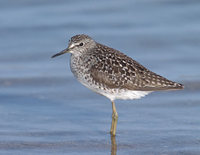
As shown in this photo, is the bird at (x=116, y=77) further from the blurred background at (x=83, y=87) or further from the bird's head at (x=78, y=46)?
the blurred background at (x=83, y=87)

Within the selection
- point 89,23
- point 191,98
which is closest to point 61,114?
point 191,98

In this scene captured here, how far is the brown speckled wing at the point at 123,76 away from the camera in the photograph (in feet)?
34.3

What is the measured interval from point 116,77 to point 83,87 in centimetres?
275

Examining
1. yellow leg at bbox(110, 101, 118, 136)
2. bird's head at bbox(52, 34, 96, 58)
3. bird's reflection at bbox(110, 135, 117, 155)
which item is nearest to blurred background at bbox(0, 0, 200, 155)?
bird's reflection at bbox(110, 135, 117, 155)

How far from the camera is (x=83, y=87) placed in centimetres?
1317

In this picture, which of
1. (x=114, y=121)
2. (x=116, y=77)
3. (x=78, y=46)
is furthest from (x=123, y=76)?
(x=78, y=46)

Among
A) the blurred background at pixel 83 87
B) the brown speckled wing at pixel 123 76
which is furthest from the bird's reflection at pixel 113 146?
the brown speckled wing at pixel 123 76

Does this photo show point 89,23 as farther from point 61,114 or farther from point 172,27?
point 61,114

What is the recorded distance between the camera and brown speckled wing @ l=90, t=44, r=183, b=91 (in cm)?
1045

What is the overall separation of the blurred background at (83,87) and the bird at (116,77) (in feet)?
2.63

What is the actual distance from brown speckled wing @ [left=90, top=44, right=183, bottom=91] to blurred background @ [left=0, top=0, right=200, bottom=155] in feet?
2.91

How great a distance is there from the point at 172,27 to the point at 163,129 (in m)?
5.90

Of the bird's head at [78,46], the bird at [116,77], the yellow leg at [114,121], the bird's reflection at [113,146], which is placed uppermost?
the bird's head at [78,46]

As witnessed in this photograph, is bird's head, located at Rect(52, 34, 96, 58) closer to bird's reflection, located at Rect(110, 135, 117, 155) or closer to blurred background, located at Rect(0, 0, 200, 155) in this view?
blurred background, located at Rect(0, 0, 200, 155)
